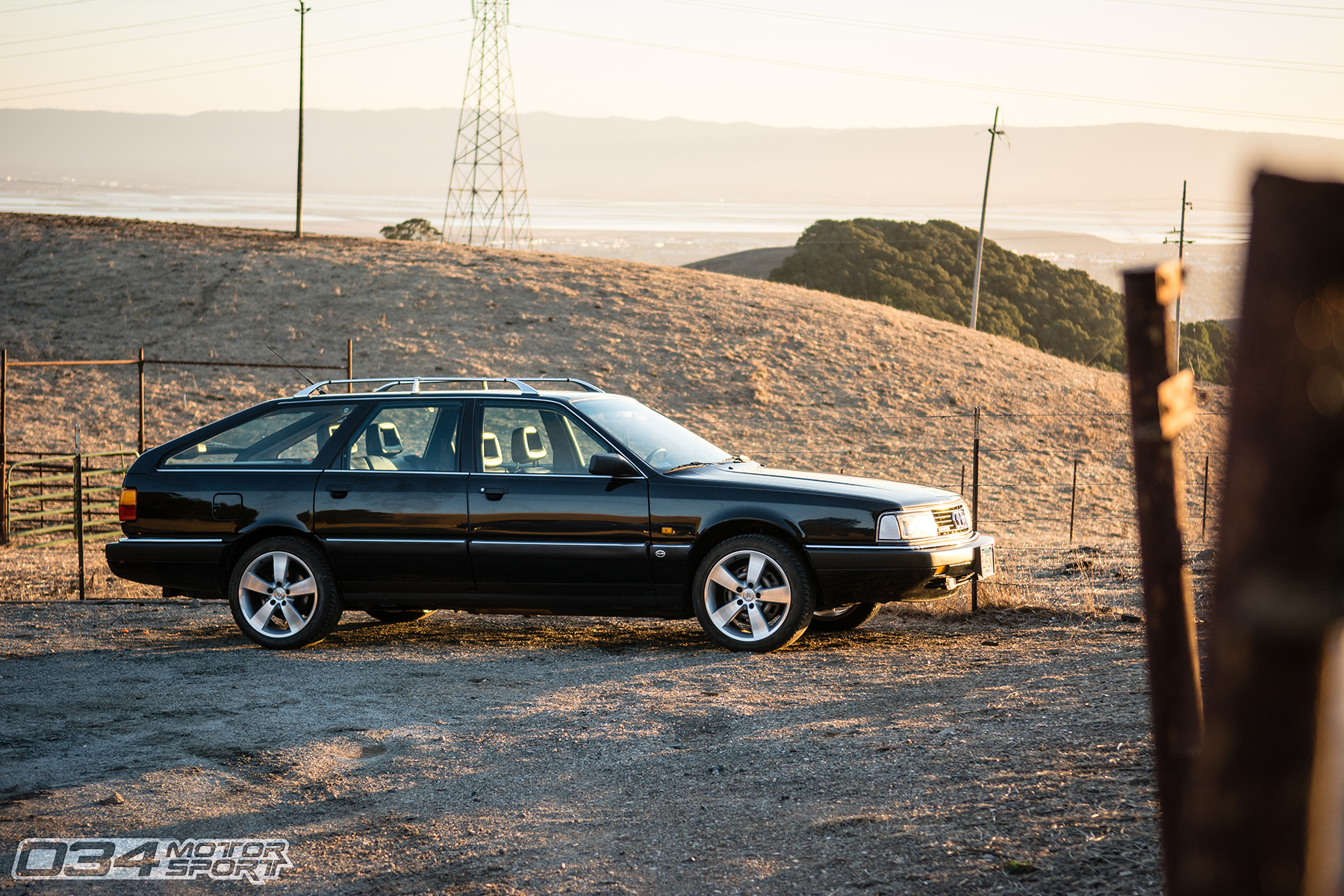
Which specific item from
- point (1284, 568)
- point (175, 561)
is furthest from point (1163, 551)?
point (175, 561)

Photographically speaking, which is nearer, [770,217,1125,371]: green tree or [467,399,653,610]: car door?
[467,399,653,610]: car door

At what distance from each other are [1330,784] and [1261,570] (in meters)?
0.31

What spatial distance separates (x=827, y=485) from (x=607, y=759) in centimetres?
295

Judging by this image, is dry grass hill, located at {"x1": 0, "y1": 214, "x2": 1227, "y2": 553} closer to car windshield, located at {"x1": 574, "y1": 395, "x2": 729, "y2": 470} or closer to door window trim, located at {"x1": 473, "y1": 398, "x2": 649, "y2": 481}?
car windshield, located at {"x1": 574, "y1": 395, "x2": 729, "y2": 470}

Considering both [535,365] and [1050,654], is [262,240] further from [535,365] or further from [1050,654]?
[1050,654]

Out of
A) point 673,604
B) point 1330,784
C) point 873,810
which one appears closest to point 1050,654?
point 673,604

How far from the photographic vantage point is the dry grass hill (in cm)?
2831

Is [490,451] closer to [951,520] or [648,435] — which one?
[648,435]

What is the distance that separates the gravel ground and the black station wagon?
379 mm

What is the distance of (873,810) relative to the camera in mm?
4477

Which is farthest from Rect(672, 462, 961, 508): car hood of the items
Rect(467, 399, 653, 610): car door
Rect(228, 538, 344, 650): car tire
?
Rect(228, 538, 344, 650): car tire

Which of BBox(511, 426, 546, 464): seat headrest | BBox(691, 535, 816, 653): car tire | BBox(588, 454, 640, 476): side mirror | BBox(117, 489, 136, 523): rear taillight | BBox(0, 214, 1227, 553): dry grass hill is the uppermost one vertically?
BBox(0, 214, 1227, 553): dry grass hill

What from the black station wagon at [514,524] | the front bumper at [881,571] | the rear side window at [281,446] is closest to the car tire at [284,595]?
the black station wagon at [514,524]

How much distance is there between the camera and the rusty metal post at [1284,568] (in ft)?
4.98
